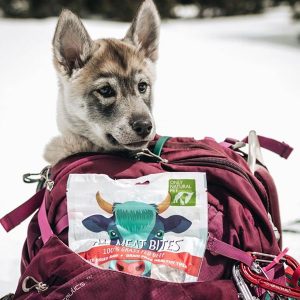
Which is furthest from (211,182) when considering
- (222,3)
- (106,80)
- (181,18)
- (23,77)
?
(222,3)

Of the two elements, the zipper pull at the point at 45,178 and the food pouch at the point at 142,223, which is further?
the zipper pull at the point at 45,178

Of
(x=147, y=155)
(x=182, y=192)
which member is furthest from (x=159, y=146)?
(x=182, y=192)

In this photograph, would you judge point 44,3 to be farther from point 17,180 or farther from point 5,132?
point 17,180

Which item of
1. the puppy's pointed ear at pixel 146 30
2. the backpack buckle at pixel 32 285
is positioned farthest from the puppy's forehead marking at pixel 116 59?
the backpack buckle at pixel 32 285

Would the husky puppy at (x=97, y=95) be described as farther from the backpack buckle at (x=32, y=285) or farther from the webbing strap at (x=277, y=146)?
the webbing strap at (x=277, y=146)

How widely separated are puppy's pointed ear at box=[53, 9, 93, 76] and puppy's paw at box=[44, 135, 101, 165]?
0.93 feet

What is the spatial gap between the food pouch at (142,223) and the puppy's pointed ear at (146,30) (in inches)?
29.4

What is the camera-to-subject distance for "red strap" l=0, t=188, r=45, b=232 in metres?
1.93

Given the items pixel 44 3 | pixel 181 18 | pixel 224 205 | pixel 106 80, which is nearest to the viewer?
pixel 224 205

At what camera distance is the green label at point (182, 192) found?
1.71 metres

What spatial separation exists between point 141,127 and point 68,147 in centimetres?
31

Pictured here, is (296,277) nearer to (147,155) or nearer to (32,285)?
(147,155)

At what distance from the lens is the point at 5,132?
4.06 metres

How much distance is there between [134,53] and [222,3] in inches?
608
